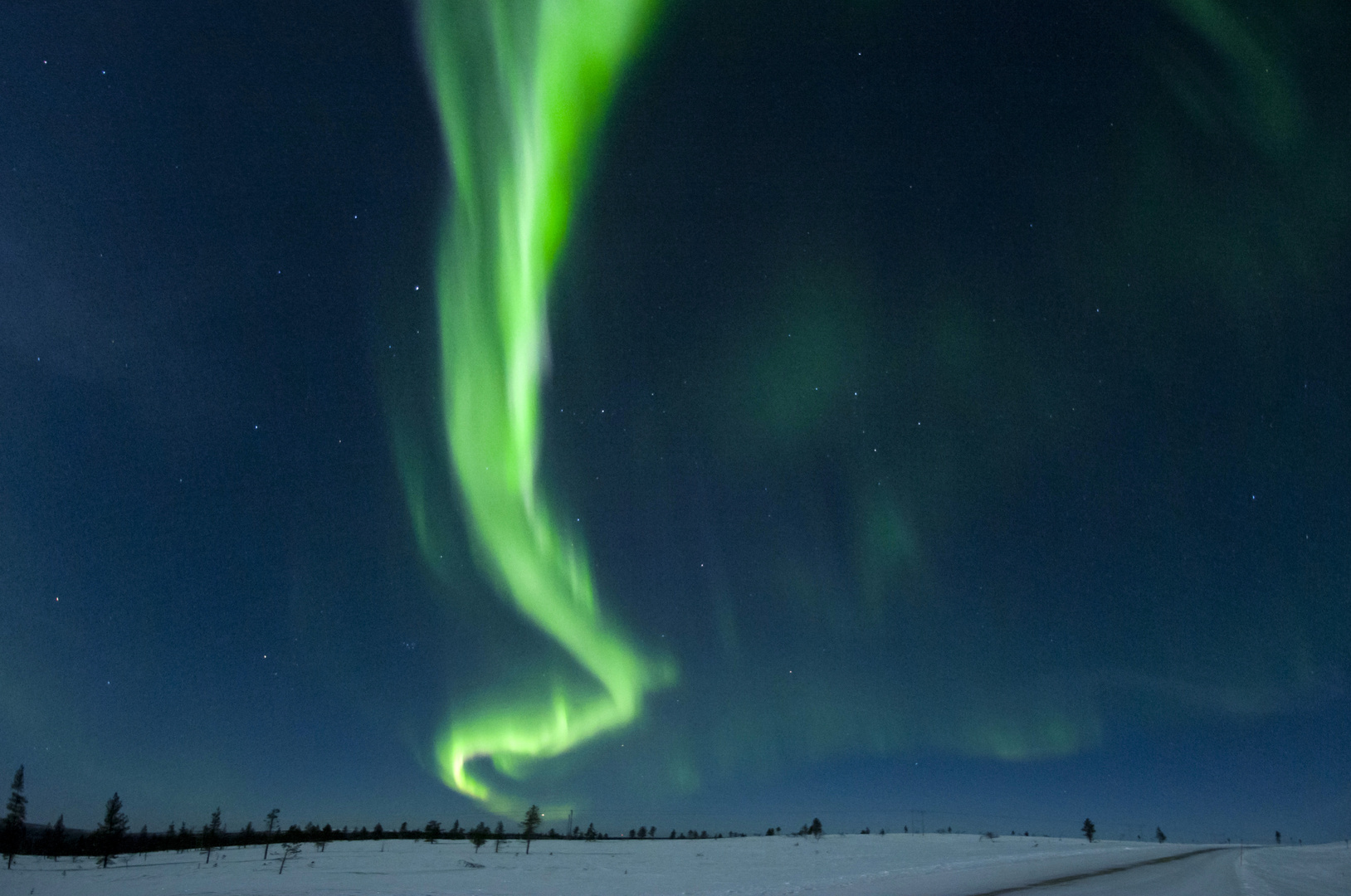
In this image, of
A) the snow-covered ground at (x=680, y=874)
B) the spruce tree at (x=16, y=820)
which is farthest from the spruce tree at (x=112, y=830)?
the snow-covered ground at (x=680, y=874)

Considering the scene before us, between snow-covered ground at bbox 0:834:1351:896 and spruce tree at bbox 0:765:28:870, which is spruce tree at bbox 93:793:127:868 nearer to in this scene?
spruce tree at bbox 0:765:28:870

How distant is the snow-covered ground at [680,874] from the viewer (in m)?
35.8

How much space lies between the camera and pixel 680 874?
45.4 metres

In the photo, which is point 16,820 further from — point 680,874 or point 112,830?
point 680,874

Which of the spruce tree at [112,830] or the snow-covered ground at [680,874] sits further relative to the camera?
the spruce tree at [112,830]

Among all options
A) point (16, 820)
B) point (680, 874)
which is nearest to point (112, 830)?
point (16, 820)

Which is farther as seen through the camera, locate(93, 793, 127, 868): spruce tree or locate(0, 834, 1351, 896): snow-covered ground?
locate(93, 793, 127, 868): spruce tree

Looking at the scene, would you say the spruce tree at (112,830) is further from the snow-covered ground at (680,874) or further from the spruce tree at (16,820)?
the snow-covered ground at (680,874)

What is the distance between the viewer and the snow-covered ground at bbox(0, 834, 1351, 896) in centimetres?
3584

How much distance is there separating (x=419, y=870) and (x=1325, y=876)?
189 ft

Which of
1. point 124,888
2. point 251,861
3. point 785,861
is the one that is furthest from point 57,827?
point 785,861

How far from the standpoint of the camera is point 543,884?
39.7 m

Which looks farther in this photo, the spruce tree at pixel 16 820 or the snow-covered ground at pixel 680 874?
the spruce tree at pixel 16 820

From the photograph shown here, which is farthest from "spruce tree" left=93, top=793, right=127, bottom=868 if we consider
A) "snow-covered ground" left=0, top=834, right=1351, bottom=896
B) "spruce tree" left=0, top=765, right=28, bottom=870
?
"snow-covered ground" left=0, top=834, right=1351, bottom=896
